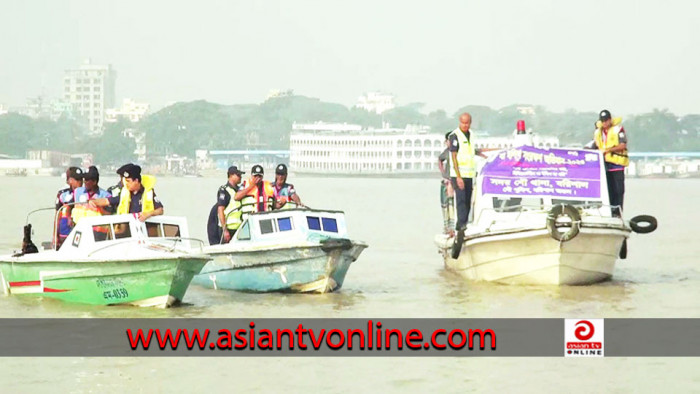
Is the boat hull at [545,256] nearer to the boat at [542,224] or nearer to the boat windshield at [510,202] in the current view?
the boat at [542,224]

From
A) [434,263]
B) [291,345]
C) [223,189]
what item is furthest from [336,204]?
[291,345]

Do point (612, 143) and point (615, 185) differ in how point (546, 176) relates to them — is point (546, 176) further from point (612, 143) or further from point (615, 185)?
point (612, 143)

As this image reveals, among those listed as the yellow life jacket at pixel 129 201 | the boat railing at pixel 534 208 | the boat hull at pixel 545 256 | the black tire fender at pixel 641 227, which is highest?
the yellow life jacket at pixel 129 201

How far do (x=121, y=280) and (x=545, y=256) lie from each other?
270 inches

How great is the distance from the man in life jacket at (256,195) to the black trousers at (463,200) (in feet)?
10.8

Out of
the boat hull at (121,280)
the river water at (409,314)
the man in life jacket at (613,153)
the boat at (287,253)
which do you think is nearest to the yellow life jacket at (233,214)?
the boat at (287,253)

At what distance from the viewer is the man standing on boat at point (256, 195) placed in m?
25.4

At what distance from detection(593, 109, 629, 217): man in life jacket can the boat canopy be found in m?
0.84

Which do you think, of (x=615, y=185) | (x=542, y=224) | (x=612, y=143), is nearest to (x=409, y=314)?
(x=542, y=224)

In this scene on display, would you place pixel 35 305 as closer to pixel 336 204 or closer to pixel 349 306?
pixel 349 306

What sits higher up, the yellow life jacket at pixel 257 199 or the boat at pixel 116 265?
the yellow life jacket at pixel 257 199

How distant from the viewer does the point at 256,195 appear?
25.5m
